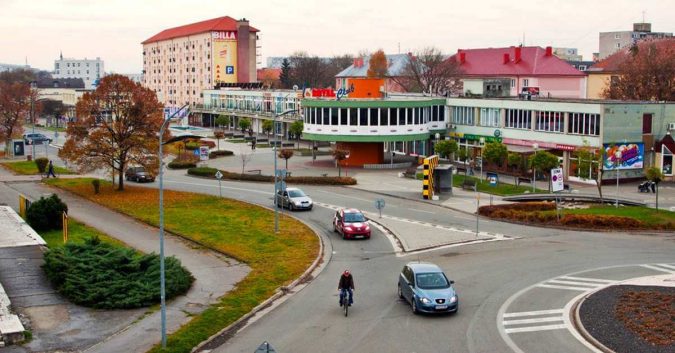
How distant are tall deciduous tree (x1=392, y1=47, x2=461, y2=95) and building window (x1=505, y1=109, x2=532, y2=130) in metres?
34.6

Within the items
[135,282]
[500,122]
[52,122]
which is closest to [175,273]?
[135,282]

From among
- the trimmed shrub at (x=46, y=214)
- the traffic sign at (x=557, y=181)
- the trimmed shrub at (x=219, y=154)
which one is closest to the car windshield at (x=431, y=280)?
the traffic sign at (x=557, y=181)

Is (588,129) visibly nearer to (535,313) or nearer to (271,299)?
(535,313)

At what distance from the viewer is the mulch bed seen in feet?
69.6

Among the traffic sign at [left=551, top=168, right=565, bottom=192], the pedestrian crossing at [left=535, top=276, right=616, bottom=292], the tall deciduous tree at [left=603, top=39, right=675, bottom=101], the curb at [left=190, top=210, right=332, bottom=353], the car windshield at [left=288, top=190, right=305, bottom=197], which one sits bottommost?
the curb at [left=190, top=210, right=332, bottom=353]

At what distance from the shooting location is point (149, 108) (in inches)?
2087

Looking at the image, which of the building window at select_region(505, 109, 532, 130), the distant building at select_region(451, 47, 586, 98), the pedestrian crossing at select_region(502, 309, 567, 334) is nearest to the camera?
the pedestrian crossing at select_region(502, 309, 567, 334)

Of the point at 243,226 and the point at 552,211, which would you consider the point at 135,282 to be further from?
the point at 552,211

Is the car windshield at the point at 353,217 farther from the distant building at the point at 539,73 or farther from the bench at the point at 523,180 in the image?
the distant building at the point at 539,73

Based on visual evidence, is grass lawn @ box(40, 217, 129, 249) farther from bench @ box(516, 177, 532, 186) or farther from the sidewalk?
bench @ box(516, 177, 532, 186)

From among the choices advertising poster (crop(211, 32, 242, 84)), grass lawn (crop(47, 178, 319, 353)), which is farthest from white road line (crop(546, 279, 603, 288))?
advertising poster (crop(211, 32, 242, 84))

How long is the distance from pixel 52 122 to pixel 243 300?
140523 millimetres

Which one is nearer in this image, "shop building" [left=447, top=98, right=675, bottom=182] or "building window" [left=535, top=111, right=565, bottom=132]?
"shop building" [left=447, top=98, right=675, bottom=182]

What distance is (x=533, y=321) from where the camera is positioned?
23.9 metres
